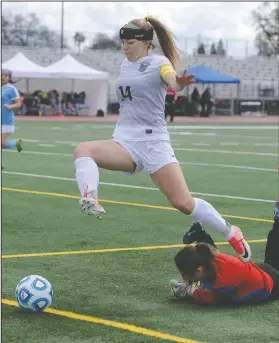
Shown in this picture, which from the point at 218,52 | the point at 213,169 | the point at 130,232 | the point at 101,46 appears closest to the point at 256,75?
the point at 218,52

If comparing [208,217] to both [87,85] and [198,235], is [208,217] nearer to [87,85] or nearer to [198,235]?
[198,235]

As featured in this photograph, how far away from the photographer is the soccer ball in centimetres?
711

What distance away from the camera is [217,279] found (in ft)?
24.6

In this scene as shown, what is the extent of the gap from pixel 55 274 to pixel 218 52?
59.8 m

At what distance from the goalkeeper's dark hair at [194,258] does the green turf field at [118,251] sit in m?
0.35

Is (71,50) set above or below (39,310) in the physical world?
above

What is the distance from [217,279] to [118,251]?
2.56m

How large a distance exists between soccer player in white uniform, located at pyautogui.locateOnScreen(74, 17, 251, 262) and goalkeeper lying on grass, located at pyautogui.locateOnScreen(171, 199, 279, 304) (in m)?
0.18

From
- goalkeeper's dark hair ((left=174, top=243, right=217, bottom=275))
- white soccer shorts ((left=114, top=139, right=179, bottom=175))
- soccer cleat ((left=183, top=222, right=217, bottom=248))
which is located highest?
white soccer shorts ((left=114, top=139, right=179, bottom=175))

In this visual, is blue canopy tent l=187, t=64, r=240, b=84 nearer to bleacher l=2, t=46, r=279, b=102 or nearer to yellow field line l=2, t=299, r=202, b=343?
bleacher l=2, t=46, r=279, b=102

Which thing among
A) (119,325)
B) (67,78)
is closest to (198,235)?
(119,325)

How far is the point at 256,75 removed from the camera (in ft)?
230

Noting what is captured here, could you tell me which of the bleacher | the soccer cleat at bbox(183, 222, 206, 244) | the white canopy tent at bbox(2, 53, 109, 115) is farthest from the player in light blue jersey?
the bleacher

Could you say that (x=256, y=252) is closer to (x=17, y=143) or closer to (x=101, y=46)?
(x=17, y=143)
